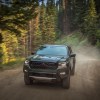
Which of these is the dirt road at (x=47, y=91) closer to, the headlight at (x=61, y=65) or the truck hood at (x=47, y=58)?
the headlight at (x=61, y=65)

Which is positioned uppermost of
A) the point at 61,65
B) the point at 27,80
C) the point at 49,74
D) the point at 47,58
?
the point at 47,58

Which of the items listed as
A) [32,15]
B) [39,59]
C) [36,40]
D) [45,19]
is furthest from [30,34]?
[39,59]

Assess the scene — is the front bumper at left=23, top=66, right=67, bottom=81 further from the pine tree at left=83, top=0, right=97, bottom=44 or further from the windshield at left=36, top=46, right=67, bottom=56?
the pine tree at left=83, top=0, right=97, bottom=44

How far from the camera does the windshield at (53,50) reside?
45.8ft

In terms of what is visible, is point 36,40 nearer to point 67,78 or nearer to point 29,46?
point 29,46

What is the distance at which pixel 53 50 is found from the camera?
14.3 metres

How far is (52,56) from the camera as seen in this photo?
13211 mm

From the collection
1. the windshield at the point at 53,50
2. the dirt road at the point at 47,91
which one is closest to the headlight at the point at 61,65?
the dirt road at the point at 47,91

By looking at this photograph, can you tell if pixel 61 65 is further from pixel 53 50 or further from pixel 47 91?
pixel 53 50

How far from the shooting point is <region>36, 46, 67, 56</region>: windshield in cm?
1397

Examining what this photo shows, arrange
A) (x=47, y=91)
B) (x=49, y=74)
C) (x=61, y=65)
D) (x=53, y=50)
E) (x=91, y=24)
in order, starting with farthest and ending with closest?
(x=91, y=24)
(x=53, y=50)
(x=61, y=65)
(x=49, y=74)
(x=47, y=91)

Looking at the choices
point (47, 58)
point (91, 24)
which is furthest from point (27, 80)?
point (91, 24)

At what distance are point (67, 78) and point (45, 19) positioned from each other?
209ft

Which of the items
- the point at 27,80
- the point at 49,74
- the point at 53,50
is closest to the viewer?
the point at 49,74
